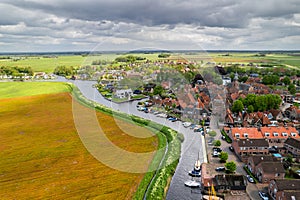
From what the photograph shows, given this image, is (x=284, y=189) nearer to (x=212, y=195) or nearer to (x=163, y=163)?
(x=212, y=195)

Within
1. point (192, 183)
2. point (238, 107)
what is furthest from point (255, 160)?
point (238, 107)

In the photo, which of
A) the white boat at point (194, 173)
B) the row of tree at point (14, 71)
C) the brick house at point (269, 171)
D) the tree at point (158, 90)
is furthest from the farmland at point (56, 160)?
the row of tree at point (14, 71)

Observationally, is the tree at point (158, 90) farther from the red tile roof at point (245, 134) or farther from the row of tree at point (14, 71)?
the row of tree at point (14, 71)

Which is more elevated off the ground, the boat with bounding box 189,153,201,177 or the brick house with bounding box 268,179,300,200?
the brick house with bounding box 268,179,300,200

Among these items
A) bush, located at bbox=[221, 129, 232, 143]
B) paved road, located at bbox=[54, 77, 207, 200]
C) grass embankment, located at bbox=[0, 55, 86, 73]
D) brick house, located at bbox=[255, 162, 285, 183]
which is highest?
grass embankment, located at bbox=[0, 55, 86, 73]

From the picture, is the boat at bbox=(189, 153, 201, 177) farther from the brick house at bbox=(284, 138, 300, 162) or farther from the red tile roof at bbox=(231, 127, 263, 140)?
the brick house at bbox=(284, 138, 300, 162)

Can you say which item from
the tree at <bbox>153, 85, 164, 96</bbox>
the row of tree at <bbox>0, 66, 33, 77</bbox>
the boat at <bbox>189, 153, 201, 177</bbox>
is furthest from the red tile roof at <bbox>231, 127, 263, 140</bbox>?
the row of tree at <bbox>0, 66, 33, 77</bbox>
